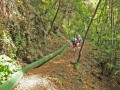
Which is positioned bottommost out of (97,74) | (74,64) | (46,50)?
(97,74)

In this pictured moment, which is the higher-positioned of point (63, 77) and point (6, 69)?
point (6, 69)

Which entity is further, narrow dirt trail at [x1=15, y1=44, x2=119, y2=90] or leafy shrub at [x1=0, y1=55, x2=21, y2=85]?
narrow dirt trail at [x1=15, y1=44, x2=119, y2=90]

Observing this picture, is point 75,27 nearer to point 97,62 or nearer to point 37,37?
point 97,62

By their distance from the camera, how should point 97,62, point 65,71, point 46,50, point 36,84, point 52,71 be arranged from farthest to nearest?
1. point 97,62
2. point 46,50
3. point 65,71
4. point 52,71
5. point 36,84

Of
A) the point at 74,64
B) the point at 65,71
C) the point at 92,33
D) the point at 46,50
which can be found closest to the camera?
the point at 65,71

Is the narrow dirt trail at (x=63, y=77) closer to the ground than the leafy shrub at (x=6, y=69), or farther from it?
closer to the ground

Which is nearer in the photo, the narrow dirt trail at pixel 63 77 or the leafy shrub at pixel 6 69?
the leafy shrub at pixel 6 69

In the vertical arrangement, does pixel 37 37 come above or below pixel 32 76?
above

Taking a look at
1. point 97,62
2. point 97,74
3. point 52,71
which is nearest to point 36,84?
point 52,71

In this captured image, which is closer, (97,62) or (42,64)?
(42,64)

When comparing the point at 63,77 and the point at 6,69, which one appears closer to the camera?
the point at 6,69

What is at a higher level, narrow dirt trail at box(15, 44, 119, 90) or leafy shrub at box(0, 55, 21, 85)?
leafy shrub at box(0, 55, 21, 85)

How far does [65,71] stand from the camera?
55.4ft

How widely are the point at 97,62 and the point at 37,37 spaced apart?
6764 mm
